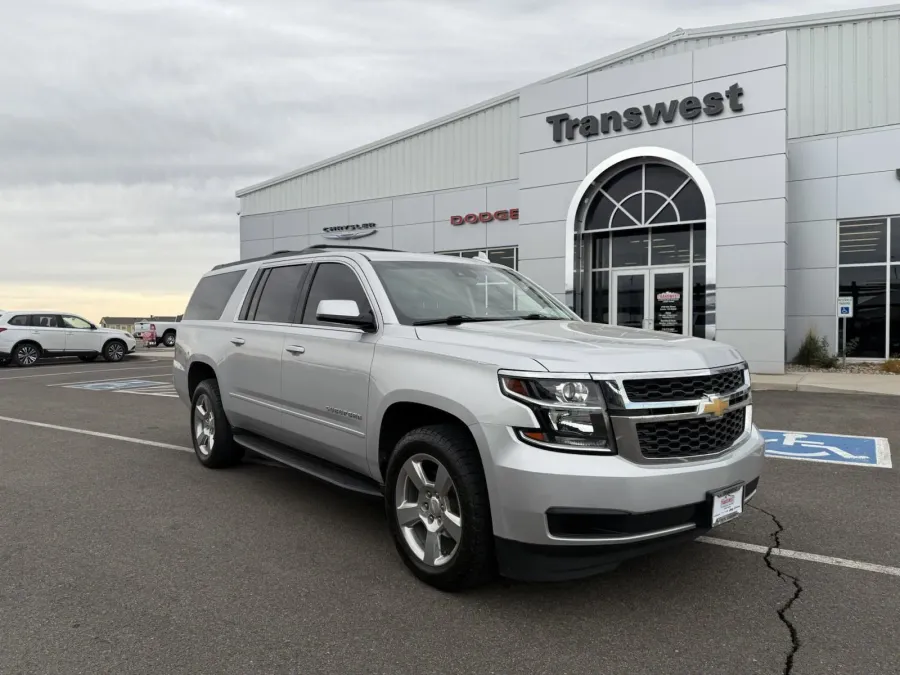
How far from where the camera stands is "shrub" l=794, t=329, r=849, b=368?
17172mm

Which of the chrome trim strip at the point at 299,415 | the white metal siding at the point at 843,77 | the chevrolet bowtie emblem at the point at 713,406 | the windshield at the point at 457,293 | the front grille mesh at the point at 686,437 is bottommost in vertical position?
the chrome trim strip at the point at 299,415

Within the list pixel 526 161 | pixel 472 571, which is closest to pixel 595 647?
pixel 472 571

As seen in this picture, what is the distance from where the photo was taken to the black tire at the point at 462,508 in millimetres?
3225

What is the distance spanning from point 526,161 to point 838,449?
13369 mm

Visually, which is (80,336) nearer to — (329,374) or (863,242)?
(329,374)

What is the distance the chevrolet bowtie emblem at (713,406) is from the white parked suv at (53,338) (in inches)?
924

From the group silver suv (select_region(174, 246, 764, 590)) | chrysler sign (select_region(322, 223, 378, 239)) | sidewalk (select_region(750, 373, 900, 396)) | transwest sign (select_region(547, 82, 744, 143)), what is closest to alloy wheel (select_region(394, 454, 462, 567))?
silver suv (select_region(174, 246, 764, 590))

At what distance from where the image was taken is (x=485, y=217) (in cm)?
2238

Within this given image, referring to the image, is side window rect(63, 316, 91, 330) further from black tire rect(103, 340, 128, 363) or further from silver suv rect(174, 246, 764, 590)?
silver suv rect(174, 246, 764, 590)

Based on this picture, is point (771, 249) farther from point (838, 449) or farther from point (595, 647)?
point (595, 647)

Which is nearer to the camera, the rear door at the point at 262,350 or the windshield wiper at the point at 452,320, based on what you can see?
the windshield wiper at the point at 452,320

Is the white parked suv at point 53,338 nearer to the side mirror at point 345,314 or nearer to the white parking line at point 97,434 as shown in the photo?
the white parking line at point 97,434

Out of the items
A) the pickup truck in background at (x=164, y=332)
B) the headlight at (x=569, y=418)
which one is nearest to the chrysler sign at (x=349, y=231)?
the pickup truck in background at (x=164, y=332)

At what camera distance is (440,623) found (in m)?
3.15
